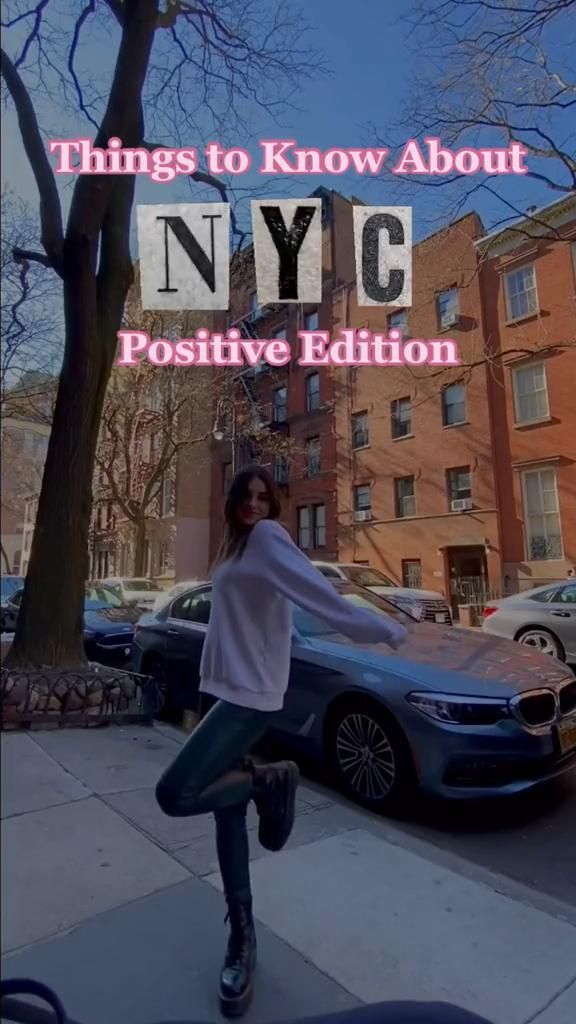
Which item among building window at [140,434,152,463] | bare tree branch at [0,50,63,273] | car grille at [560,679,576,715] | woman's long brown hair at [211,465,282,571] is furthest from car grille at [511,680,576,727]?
bare tree branch at [0,50,63,273]

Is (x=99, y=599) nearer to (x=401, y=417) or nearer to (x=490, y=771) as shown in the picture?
(x=401, y=417)

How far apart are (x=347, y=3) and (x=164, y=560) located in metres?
2.01

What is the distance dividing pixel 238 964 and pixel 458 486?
1.65 metres

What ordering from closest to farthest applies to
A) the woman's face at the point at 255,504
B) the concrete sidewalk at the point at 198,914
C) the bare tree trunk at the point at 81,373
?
the concrete sidewalk at the point at 198,914 < the bare tree trunk at the point at 81,373 < the woman's face at the point at 255,504

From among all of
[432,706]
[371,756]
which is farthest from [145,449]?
[371,756]

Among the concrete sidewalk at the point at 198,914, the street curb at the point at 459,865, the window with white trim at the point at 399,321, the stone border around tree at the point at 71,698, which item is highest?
the window with white trim at the point at 399,321

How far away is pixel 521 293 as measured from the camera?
2.11 metres

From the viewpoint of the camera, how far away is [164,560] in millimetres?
1962

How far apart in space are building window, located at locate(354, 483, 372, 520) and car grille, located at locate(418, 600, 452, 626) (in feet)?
1.39

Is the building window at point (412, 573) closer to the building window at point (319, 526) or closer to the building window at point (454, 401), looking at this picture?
the building window at point (319, 526)

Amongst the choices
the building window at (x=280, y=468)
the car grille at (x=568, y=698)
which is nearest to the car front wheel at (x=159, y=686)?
the building window at (x=280, y=468)

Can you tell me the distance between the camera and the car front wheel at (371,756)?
2758 millimetres

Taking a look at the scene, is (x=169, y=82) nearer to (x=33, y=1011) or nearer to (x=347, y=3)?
(x=347, y=3)

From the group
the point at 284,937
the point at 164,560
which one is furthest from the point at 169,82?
the point at 284,937
